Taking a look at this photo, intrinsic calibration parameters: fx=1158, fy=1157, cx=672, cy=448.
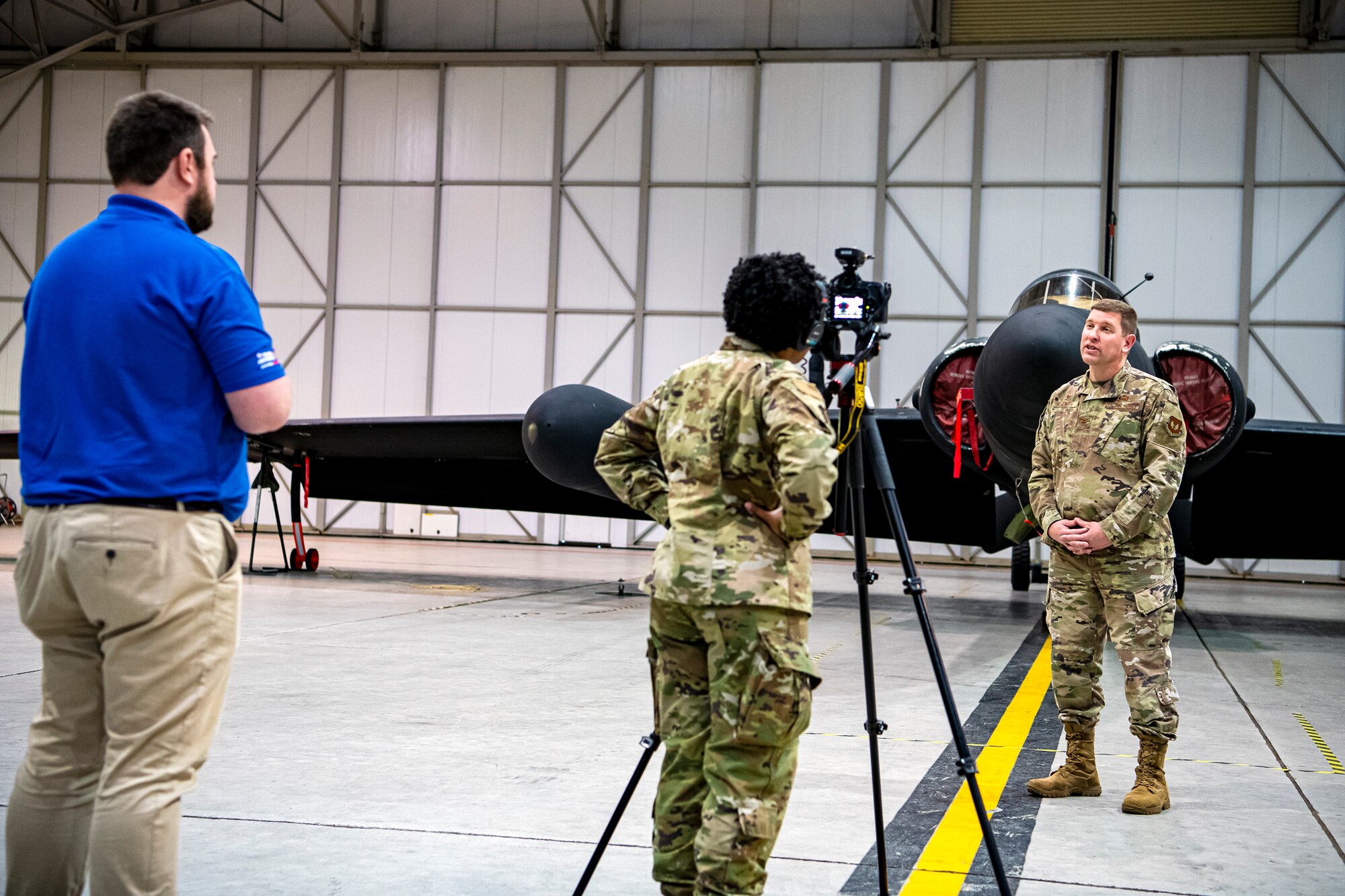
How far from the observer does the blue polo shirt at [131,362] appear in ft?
7.80

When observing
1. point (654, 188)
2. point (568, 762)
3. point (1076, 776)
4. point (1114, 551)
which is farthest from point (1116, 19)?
point (568, 762)

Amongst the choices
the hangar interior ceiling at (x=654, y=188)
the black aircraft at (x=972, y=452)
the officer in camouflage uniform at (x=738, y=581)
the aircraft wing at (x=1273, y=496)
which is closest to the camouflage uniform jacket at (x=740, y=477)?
the officer in camouflage uniform at (x=738, y=581)

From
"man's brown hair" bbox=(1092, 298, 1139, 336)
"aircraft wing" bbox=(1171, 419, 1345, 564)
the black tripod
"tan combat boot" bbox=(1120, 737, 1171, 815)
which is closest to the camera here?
the black tripod

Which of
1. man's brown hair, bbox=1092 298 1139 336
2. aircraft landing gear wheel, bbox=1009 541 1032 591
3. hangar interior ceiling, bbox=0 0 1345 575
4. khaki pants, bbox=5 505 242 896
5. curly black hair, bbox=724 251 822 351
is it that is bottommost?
aircraft landing gear wheel, bbox=1009 541 1032 591

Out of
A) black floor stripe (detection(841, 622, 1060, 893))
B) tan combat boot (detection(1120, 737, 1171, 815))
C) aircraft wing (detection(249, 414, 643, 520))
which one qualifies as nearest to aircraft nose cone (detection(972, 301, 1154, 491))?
black floor stripe (detection(841, 622, 1060, 893))

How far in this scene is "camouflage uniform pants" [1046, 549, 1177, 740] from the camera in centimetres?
→ 443

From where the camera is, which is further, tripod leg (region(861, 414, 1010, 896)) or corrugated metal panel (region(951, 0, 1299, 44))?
corrugated metal panel (region(951, 0, 1299, 44))

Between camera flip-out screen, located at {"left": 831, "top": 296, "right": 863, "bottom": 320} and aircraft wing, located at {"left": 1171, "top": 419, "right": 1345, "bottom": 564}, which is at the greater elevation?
camera flip-out screen, located at {"left": 831, "top": 296, "right": 863, "bottom": 320}

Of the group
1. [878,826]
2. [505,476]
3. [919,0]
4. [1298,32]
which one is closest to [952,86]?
[919,0]

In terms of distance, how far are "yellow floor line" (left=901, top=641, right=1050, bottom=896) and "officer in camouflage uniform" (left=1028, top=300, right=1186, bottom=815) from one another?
32 cm

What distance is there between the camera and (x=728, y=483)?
2781 millimetres

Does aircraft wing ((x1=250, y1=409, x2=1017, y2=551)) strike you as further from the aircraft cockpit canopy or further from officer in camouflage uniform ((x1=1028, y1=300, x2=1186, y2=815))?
officer in camouflage uniform ((x1=1028, y1=300, x2=1186, y2=815))

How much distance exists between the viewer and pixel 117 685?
7.66ft

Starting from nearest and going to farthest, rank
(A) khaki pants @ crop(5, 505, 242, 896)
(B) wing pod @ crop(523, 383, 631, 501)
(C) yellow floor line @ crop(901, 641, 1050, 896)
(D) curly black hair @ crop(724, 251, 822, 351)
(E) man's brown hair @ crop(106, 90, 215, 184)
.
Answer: (A) khaki pants @ crop(5, 505, 242, 896) < (E) man's brown hair @ crop(106, 90, 215, 184) < (D) curly black hair @ crop(724, 251, 822, 351) < (C) yellow floor line @ crop(901, 641, 1050, 896) < (B) wing pod @ crop(523, 383, 631, 501)
